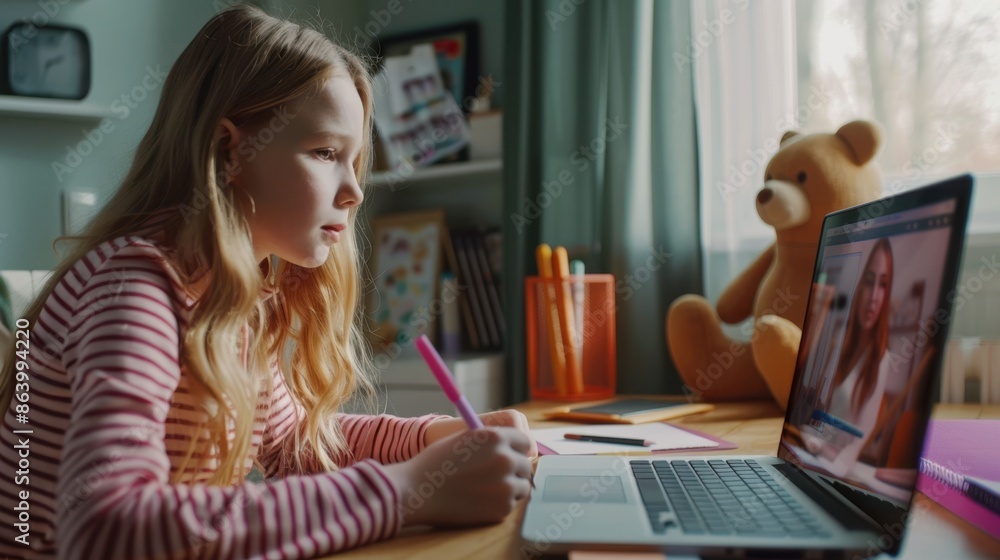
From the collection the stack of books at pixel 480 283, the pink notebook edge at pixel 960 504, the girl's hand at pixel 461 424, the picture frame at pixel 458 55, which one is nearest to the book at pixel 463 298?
the stack of books at pixel 480 283

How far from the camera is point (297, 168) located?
71cm

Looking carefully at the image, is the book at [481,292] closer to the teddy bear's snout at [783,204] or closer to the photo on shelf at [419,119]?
the photo on shelf at [419,119]

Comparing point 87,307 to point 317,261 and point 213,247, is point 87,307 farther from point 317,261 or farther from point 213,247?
point 317,261

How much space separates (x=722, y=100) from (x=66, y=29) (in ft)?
4.34

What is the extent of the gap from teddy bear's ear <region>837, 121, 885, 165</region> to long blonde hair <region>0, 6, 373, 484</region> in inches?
32.1

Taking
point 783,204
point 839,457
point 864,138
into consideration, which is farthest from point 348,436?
point 864,138

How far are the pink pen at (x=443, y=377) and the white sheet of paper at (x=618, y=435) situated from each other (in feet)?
0.79

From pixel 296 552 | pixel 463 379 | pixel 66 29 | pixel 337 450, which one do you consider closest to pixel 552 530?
pixel 296 552

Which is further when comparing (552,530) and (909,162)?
(909,162)

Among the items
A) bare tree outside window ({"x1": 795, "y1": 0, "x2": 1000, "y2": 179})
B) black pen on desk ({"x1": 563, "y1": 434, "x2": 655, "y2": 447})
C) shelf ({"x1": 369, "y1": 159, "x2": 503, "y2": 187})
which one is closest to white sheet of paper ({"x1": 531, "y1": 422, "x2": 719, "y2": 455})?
black pen on desk ({"x1": 563, "y1": 434, "x2": 655, "y2": 447})

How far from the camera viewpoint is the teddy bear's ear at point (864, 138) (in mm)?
1248

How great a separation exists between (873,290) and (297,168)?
1.64 feet

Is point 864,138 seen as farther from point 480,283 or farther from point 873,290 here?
Result: point 480,283

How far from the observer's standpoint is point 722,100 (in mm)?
1632
